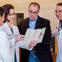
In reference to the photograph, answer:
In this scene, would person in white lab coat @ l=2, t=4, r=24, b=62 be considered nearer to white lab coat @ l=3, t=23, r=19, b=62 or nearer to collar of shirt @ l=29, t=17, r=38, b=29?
white lab coat @ l=3, t=23, r=19, b=62

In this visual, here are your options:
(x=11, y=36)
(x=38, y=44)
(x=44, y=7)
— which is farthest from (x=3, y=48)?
(x=44, y=7)

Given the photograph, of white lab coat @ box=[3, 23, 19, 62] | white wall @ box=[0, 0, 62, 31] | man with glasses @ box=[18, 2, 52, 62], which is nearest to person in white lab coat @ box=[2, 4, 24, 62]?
white lab coat @ box=[3, 23, 19, 62]

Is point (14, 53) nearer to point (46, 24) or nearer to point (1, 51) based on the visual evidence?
point (46, 24)

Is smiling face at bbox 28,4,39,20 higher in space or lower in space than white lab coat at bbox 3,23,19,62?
higher

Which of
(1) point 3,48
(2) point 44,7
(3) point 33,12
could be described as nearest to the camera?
(1) point 3,48

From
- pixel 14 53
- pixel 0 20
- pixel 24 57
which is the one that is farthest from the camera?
pixel 24 57

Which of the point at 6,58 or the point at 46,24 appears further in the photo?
the point at 46,24

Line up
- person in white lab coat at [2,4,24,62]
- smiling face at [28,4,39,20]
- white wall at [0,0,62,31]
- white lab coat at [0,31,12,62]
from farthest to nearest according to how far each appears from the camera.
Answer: white wall at [0,0,62,31], smiling face at [28,4,39,20], person in white lab coat at [2,4,24,62], white lab coat at [0,31,12,62]

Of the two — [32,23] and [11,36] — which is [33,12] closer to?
[32,23]

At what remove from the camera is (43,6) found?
357 cm

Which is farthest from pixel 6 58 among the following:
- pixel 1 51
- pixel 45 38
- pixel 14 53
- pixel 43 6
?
pixel 43 6

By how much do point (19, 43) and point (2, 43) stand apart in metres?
0.58

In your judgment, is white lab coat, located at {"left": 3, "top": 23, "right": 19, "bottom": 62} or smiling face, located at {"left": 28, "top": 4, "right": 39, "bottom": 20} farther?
smiling face, located at {"left": 28, "top": 4, "right": 39, "bottom": 20}

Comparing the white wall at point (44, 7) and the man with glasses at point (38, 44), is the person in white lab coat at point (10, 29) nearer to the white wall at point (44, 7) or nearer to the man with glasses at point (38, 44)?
the man with glasses at point (38, 44)
